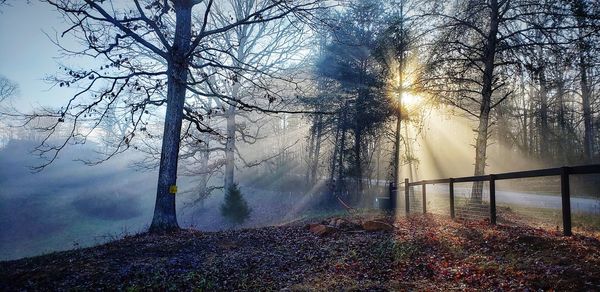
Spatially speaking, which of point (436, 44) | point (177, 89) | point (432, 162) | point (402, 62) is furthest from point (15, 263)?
point (432, 162)

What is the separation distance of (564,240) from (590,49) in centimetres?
855

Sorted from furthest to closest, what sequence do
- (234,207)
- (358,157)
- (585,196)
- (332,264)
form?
(358,157) < (585,196) < (234,207) < (332,264)

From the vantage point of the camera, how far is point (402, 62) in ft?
59.9

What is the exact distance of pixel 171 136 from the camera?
979 centimetres

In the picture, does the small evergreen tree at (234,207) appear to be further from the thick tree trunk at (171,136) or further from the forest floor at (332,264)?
the forest floor at (332,264)

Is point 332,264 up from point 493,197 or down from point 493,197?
down

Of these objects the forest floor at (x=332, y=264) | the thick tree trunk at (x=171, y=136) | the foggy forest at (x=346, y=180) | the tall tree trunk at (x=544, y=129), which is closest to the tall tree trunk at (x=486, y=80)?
the foggy forest at (x=346, y=180)

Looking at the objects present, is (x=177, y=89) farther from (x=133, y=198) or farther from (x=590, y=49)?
(x=133, y=198)

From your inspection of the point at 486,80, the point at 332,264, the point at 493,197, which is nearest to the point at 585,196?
the point at 486,80

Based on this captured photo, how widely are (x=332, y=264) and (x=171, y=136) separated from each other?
586 centimetres

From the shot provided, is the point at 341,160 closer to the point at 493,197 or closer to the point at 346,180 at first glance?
the point at 346,180

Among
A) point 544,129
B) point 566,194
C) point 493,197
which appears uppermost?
point 544,129

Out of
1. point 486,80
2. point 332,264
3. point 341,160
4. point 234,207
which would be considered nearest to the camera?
point 332,264

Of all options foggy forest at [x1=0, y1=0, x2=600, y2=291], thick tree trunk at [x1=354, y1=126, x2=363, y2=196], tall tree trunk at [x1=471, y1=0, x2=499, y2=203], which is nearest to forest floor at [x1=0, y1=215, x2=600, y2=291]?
foggy forest at [x1=0, y1=0, x2=600, y2=291]
